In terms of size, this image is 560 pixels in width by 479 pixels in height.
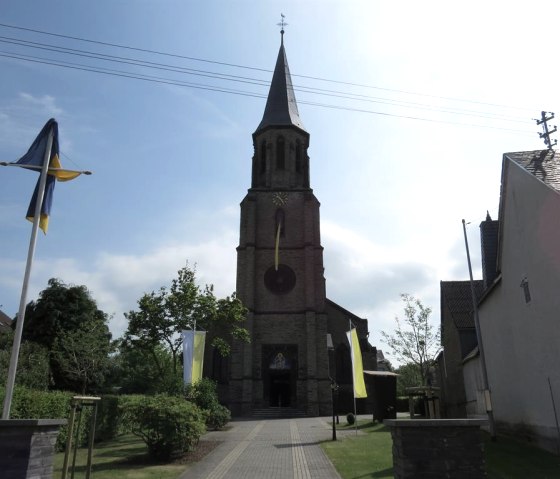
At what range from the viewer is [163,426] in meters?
13.8

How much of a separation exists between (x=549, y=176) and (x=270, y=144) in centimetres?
3097

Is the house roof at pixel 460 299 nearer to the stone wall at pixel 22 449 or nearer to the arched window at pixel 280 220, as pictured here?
the arched window at pixel 280 220

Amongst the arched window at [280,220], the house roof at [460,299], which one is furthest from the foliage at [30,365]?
the house roof at [460,299]

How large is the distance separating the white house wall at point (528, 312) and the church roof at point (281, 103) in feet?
96.6

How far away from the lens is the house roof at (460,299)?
2762cm

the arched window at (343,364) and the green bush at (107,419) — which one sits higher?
the arched window at (343,364)

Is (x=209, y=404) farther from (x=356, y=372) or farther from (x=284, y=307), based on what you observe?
(x=284, y=307)

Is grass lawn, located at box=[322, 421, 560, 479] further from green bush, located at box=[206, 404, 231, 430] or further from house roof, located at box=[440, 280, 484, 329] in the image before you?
house roof, located at box=[440, 280, 484, 329]

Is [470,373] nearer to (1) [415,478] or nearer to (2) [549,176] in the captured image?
(2) [549,176]

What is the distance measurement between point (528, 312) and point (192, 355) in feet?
46.7

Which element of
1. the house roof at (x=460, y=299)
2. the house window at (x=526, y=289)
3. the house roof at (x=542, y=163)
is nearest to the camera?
the house roof at (x=542, y=163)

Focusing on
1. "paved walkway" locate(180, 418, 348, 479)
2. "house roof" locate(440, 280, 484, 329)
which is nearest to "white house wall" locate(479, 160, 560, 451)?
"paved walkway" locate(180, 418, 348, 479)

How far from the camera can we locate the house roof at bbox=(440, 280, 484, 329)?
27.6 metres

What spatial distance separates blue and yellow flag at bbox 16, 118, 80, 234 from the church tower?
26.0 m
